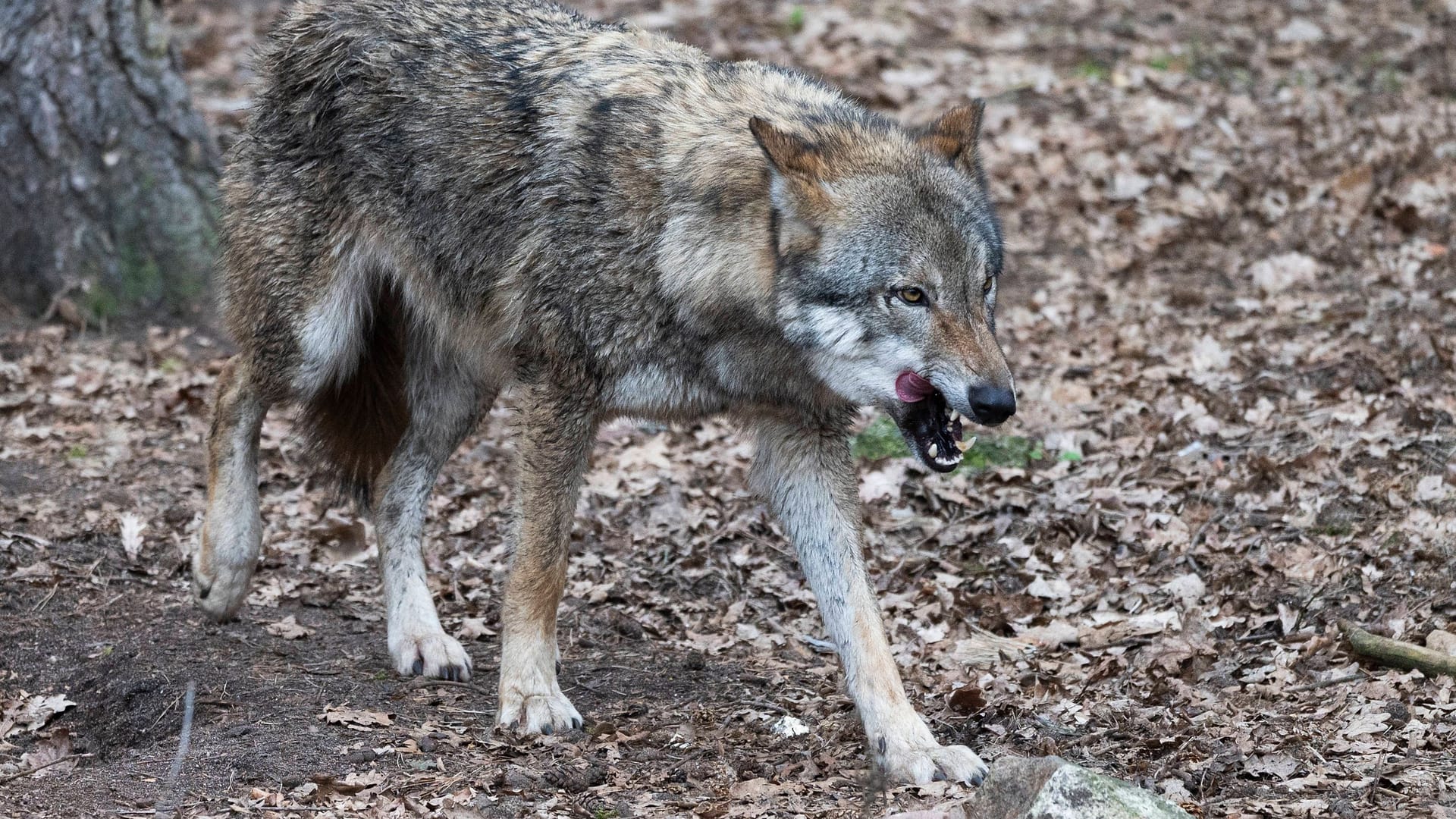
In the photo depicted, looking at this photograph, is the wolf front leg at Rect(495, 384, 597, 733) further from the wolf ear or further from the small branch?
the small branch

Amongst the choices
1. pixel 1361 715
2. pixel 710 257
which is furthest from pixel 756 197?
pixel 1361 715

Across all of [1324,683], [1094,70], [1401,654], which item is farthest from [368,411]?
[1094,70]

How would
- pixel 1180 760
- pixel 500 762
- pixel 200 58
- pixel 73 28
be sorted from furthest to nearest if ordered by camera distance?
pixel 200 58, pixel 73 28, pixel 500 762, pixel 1180 760

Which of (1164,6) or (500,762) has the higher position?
(1164,6)

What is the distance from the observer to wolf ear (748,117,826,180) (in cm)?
443

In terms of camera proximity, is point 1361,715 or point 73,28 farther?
point 73,28

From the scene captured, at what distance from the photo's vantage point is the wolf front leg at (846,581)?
4.30 metres

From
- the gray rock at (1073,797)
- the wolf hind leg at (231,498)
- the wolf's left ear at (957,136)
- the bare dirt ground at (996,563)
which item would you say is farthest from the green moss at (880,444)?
the gray rock at (1073,797)

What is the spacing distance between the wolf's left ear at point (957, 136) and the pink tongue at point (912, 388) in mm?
839

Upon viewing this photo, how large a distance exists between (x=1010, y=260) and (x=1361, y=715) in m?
5.08

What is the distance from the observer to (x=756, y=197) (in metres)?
4.61

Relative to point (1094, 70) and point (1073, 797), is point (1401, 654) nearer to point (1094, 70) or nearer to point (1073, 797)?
point (1073, 797)

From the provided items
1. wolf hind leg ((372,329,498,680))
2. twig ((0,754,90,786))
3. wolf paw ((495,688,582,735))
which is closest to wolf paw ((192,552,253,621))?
wolf hind leg ((372,329,498,680))

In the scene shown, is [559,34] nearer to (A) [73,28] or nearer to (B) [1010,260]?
(A) [73,28]
